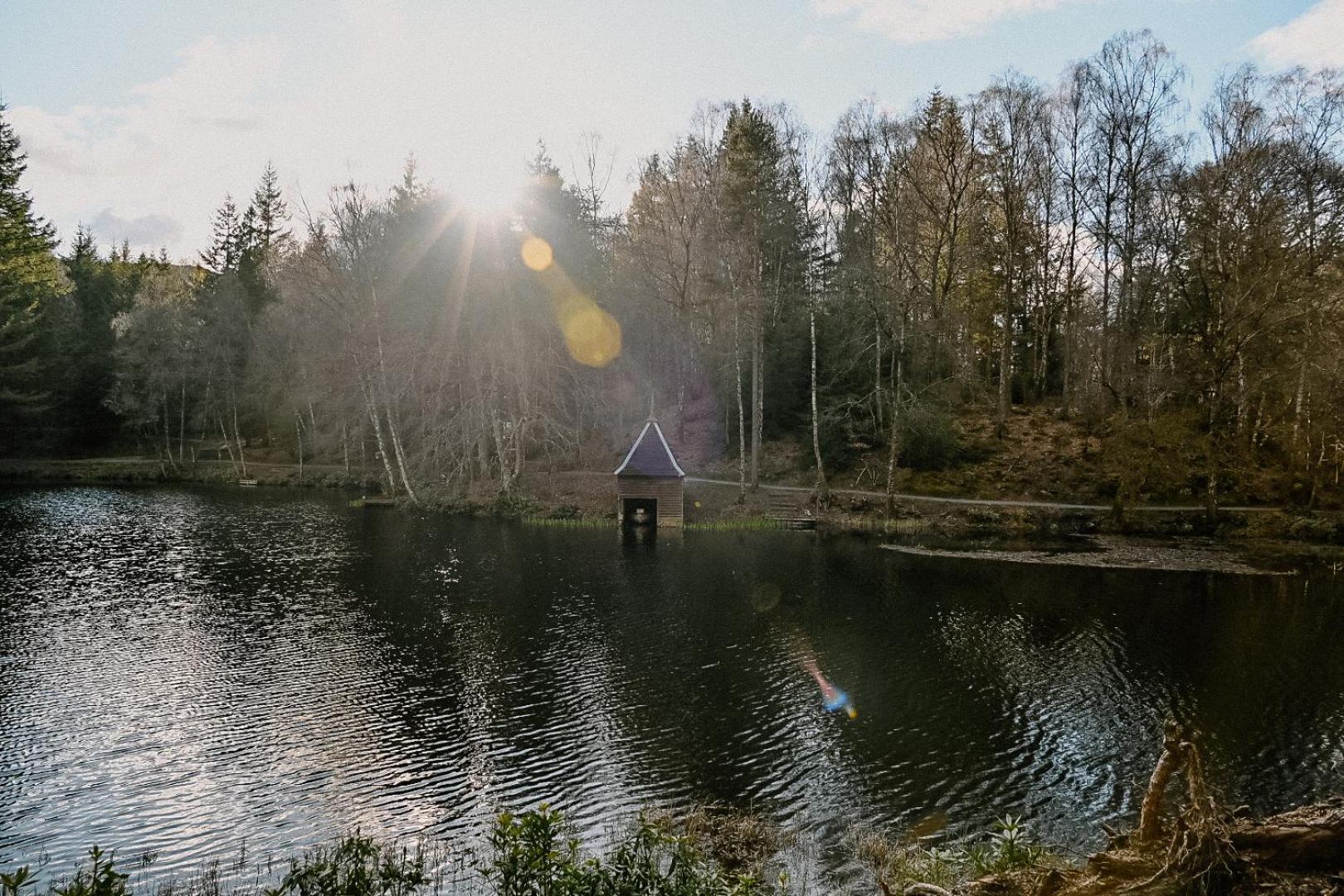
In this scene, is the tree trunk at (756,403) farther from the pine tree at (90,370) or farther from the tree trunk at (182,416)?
the pine tree at (90,370)

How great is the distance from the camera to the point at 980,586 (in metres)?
24.0

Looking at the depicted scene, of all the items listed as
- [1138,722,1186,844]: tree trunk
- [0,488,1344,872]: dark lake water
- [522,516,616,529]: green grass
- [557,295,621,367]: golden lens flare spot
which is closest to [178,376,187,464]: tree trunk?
[0,488,1344,872]: dark lake water

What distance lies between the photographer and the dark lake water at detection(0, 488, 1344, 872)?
10.9m

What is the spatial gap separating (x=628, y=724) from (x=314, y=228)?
34015mm

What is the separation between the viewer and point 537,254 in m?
40.0

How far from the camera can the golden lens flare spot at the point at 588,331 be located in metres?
41.2

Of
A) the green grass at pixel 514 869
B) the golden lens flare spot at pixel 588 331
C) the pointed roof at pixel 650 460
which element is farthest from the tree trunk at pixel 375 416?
the green grass at pixel 514 869

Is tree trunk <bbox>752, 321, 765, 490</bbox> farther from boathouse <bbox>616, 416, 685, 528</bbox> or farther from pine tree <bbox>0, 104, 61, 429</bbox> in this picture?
pine tree <bbox>0, 104, 61, 429</bbox>

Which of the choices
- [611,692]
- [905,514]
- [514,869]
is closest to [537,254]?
→ [905,514]

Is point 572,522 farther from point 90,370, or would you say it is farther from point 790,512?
point 90,370

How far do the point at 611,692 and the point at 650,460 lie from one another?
2030 centimetres

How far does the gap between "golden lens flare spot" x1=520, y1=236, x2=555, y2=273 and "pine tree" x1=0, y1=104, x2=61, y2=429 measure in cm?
3299

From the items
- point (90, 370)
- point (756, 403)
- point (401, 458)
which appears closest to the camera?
point (756, 403)

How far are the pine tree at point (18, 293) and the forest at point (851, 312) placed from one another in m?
0.32
